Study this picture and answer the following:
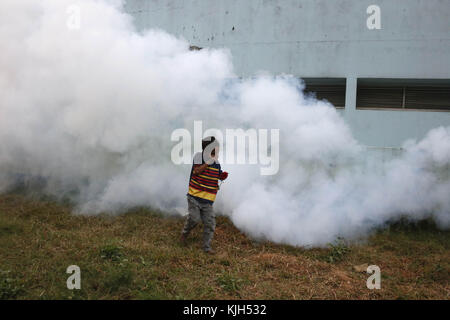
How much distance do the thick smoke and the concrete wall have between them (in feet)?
2.10

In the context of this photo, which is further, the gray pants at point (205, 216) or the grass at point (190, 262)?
the gray pants at point (205, 216)

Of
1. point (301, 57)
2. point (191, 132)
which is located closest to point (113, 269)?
point (191, 132)

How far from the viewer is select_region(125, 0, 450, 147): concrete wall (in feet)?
21.5

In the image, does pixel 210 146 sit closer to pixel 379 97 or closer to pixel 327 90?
Answer: pixel 327 90

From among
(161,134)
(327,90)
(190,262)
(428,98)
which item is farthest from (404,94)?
(190,262)

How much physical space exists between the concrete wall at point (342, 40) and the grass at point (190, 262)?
219 centimetres

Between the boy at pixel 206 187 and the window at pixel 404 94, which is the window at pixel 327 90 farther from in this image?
the boy at pixel 206 187

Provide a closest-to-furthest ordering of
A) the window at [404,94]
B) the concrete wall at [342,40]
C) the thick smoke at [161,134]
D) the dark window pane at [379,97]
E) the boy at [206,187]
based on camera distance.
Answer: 1. the boy at [206,187]
2. the thick smoke at [161,134]
3. the concrete wall at [342,40]
4. the window at [404,94]
5. the dark window pane at [379,97]

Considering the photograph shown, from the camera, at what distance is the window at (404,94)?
683cm

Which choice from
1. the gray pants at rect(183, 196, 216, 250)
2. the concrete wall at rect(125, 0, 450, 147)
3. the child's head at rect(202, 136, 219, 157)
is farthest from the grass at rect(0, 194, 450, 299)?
the concrete wall at rect(125, 0, 450, 147)

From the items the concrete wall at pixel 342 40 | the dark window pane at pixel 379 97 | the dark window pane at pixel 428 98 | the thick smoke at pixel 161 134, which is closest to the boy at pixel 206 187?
the thick smoke at pixel 161 134

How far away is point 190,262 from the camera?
442 cm

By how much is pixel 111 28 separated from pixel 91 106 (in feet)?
4.81

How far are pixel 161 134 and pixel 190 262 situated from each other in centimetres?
272
